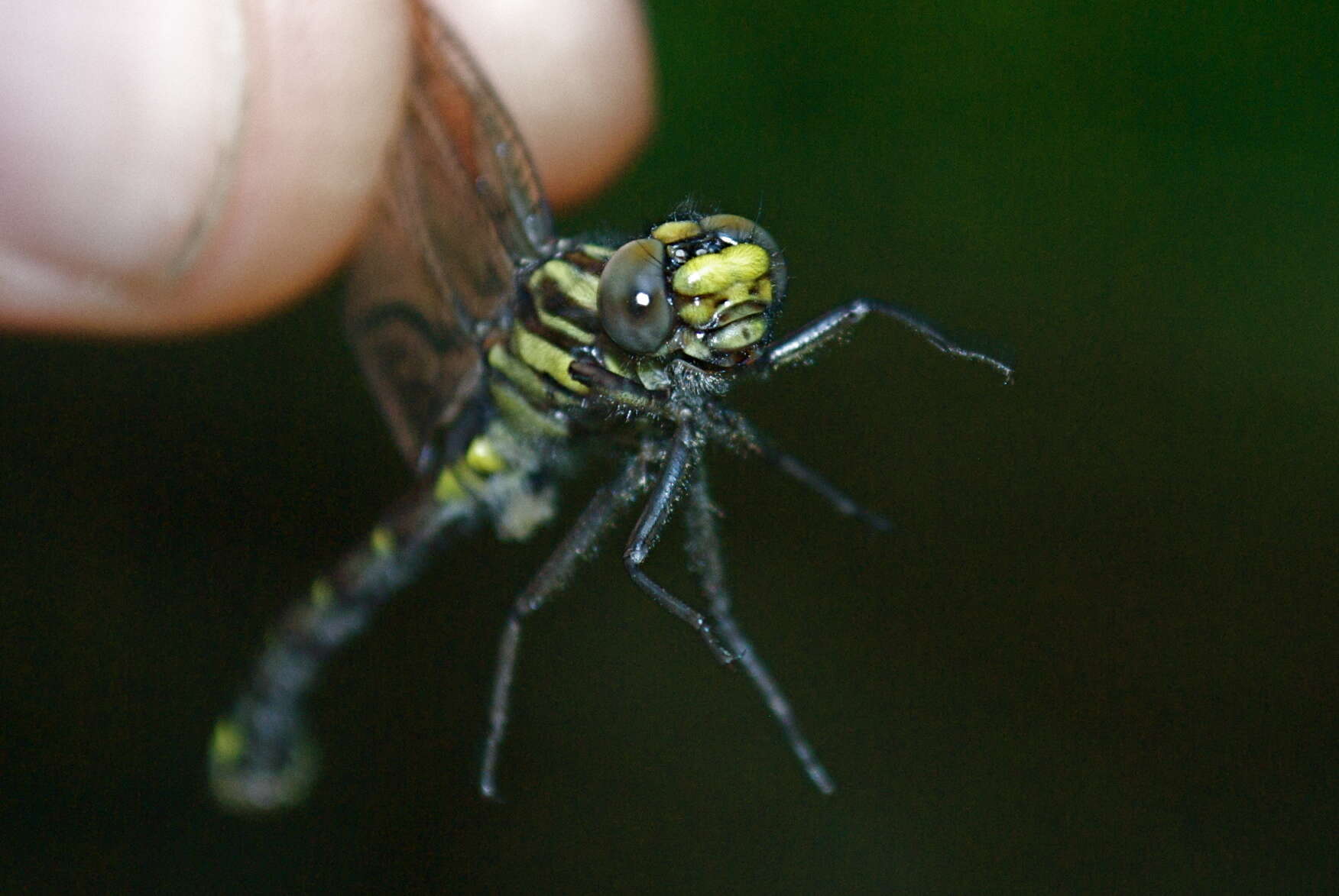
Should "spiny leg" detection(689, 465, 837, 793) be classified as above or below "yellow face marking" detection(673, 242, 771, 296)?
below

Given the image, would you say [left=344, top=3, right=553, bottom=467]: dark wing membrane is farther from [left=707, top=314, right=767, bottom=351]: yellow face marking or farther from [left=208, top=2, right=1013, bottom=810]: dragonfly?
[left=707, top=314, right=767, bottom=351]: yellow face marking

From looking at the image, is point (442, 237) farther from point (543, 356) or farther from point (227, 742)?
point (227, 742)

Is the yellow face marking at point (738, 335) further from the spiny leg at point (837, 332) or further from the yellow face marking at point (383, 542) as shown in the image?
the yellow face marking at point (383, 542)

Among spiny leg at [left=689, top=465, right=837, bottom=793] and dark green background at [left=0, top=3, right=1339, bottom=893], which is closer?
spiny leg at [left=689, top=465, right=837, bottom=793]

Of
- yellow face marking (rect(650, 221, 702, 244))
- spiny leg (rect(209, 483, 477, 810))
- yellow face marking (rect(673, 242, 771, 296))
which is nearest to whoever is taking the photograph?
yellow face marking (rect(673, 242, 771, 296))

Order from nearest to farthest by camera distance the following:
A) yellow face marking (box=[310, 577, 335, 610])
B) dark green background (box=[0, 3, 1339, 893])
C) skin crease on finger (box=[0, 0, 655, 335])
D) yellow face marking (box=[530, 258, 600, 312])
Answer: skin crease on finger (box=[0, 0, 655, 335]), yellow face marking (box=[530, 258, 600, 312]), yellow face marking (box=[310, 577, 335, 610]), dark green background (box=[0, 3, 1339, 893])

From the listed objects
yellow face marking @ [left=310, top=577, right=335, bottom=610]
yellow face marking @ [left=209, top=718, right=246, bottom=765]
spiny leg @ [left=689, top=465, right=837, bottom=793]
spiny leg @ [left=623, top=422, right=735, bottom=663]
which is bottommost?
yellow face marking @ [left=209, top=718, right=246, bottom=765]

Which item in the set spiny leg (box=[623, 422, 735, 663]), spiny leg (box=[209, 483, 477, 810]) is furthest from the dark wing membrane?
spiny leg (box=[623, 422, 735, 663])
